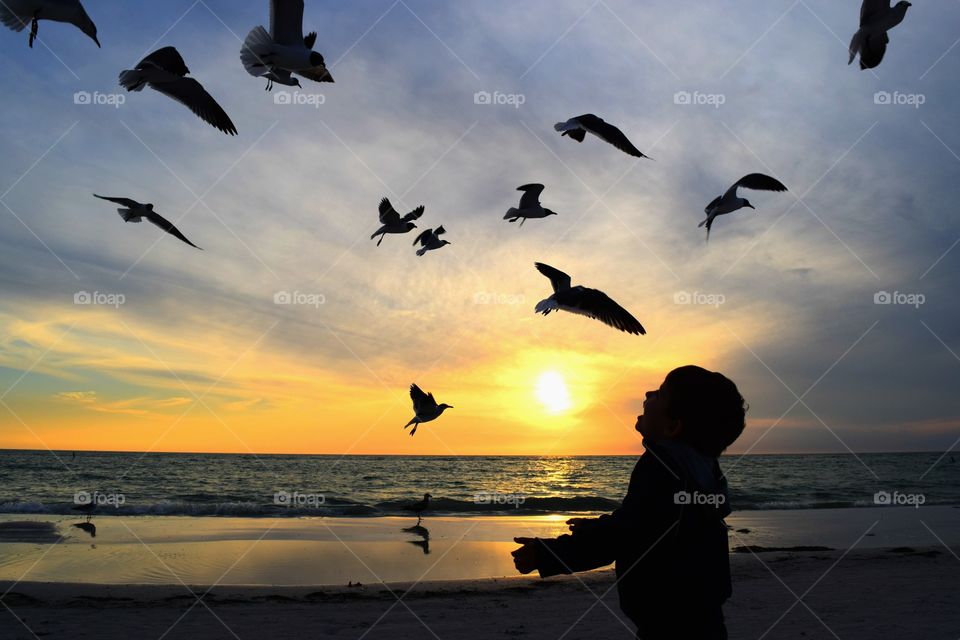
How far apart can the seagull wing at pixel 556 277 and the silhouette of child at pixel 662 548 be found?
6.92 meters

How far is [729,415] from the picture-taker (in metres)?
2.50

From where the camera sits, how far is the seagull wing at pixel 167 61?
7.55 metres

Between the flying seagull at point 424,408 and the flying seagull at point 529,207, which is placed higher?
the flying seagull at point 529,207

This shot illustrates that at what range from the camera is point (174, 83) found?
900cm

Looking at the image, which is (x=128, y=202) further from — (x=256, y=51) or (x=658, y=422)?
(x=658, y=422)

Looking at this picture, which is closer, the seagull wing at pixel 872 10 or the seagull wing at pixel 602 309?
the seagull wing at pixel 872 10

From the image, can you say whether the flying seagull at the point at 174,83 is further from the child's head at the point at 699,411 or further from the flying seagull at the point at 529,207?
the child's head at the point at 699,411

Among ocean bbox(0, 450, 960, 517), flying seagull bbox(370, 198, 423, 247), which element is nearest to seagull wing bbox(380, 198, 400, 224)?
flying seagull bbox(370, 198, 423, 247)

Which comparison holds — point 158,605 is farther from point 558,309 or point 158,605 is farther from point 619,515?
point 619,515

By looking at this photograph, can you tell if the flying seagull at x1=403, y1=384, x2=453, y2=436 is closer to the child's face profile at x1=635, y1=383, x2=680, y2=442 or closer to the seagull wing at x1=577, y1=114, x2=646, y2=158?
the seagull wing at x1=577, y1=114, x2=646, y2=158

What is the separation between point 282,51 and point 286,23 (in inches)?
15.9

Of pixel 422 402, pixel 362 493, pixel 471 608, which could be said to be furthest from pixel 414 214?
pixel 362 493

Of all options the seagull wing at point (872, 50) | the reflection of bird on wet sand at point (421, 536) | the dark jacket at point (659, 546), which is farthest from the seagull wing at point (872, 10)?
the reflection of bird on wet sand at point (421, 536)

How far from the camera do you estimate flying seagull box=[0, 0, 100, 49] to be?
633cm
